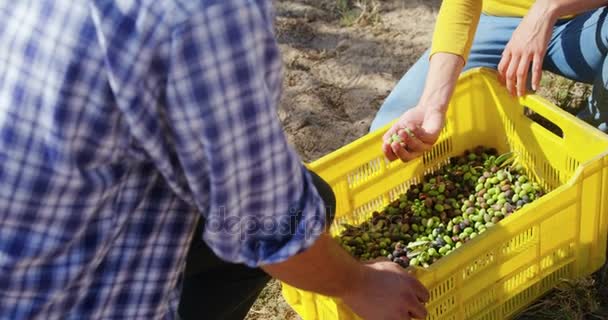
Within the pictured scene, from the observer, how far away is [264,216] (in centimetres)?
117

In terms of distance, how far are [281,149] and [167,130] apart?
0.16 metres

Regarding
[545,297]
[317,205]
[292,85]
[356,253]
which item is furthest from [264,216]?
[292,85]

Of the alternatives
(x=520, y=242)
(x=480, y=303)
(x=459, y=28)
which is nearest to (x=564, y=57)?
(x=459, y=28)

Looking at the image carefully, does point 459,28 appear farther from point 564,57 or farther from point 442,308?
point 442,308

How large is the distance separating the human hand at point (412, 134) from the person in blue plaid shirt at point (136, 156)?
0.78m

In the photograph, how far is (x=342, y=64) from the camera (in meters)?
3.02

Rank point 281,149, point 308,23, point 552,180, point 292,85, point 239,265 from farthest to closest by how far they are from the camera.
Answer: point 308,23 → point 292,85 → point 552,180 → point 239,265 → point 281,149

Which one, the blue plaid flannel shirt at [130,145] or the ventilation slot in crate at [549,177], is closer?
the blue plaid flannel shirt at [130,145]

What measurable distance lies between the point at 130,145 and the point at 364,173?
1173 millimetres

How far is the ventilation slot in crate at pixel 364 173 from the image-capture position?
2.16 m

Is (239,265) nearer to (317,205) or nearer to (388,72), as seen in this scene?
(317,205)

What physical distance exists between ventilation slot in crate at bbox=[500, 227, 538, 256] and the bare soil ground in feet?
2.12

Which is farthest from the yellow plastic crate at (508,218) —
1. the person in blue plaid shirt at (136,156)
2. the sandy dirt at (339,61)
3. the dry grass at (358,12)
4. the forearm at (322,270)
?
the dry grass at (358,12)

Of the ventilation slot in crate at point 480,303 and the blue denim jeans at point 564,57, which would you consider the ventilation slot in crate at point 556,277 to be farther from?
the blue denim jeans at point 564,57
